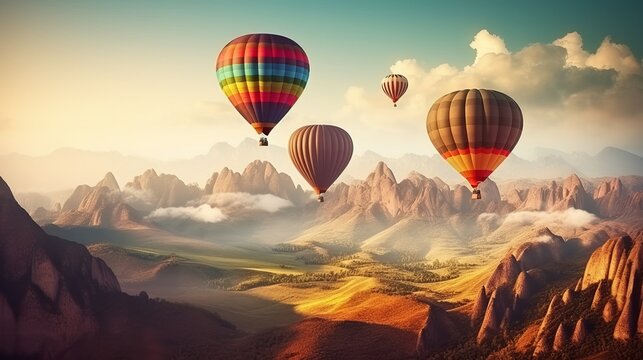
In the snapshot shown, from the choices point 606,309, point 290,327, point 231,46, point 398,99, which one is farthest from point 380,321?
point 398,99

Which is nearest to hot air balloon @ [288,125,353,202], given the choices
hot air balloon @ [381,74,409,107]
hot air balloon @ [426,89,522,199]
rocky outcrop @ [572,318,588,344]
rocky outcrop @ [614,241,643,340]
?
hot air balloon @ [426,89,522,199]

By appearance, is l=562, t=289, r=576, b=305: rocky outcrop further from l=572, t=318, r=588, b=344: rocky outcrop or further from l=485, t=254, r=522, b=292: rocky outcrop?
l=485, t=254, r=522, b=292: rocky outcrop

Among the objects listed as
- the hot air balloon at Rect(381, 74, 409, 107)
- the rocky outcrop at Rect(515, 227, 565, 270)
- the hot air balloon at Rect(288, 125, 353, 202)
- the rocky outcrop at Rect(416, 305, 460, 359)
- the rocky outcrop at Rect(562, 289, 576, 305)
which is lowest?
the rocky outcrop at Rect(416, 305, 460, 359)

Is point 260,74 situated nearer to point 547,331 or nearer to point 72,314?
point 72,314

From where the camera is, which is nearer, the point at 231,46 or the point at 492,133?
the point at 492,133

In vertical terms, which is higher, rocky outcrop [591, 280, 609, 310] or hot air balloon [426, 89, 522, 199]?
hot air balloon [426, 89, 522, 199]

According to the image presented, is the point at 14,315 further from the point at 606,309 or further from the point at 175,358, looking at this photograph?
the point at 606,309
